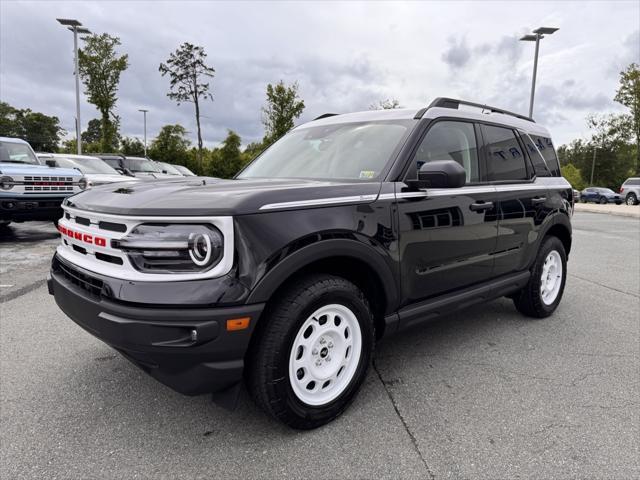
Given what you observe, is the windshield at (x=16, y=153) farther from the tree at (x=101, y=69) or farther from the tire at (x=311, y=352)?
the tree at (x=101, y=69)

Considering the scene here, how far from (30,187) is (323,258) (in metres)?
7.68

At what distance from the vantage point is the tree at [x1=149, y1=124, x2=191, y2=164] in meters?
38.2

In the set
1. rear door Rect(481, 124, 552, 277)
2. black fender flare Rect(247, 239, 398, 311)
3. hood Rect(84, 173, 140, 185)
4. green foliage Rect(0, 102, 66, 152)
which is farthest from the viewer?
green foliage Rect(0, 102, 66, 152)

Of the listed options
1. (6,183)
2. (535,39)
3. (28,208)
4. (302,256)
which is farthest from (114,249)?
(535,39)

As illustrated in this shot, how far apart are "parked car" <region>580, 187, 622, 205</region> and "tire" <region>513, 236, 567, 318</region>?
1432 inches

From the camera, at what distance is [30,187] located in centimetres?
798

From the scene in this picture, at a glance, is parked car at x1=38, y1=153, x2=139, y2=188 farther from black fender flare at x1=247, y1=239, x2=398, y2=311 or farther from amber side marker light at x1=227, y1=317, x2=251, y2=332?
amber side marker light at x1=227, y1=317, x2=251, y2=332

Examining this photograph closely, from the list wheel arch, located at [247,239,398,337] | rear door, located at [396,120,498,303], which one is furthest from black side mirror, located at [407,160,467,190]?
wheel arch, located at [247,239,398,337]

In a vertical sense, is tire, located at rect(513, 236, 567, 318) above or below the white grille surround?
below

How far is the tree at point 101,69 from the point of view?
27.4 m

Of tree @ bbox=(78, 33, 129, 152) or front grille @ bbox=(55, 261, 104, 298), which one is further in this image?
tree @ bbox=(78, 33, 129, 152)

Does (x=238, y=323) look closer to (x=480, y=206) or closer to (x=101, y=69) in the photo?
(x=480, y=206)

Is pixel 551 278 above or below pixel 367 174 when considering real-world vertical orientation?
below

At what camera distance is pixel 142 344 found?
1979 millimetres
